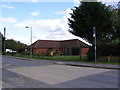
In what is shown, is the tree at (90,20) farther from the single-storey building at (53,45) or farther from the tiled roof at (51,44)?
the tiled roof at (51,44)

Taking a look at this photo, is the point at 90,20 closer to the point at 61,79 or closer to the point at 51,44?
the point at 61,79

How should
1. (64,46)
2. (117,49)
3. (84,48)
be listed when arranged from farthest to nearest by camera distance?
(64,46), (84,48), (117,49)

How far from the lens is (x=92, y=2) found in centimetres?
2831

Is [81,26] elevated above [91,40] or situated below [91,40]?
above

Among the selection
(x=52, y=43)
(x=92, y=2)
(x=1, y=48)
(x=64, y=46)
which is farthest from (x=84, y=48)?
(x=92, y=2)

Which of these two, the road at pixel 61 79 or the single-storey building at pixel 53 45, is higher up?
the single-storey building at pixel 53 45

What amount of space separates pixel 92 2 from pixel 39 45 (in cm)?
5070

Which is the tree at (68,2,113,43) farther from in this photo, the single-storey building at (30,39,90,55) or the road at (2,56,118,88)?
the single-storey building at (30,39,90,55)

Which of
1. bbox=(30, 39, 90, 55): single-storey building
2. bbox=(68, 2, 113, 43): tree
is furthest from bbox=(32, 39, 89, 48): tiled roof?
bbox=(68, 2, 113, 43): tree

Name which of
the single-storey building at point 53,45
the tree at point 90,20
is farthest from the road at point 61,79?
the single-storey building at point 53,45

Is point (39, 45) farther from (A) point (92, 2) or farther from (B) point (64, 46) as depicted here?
(A) point (92, 2)

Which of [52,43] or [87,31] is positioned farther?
[52,43]

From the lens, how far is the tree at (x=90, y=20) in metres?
27.5

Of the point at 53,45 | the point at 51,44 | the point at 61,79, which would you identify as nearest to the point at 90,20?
the point at 61,79
